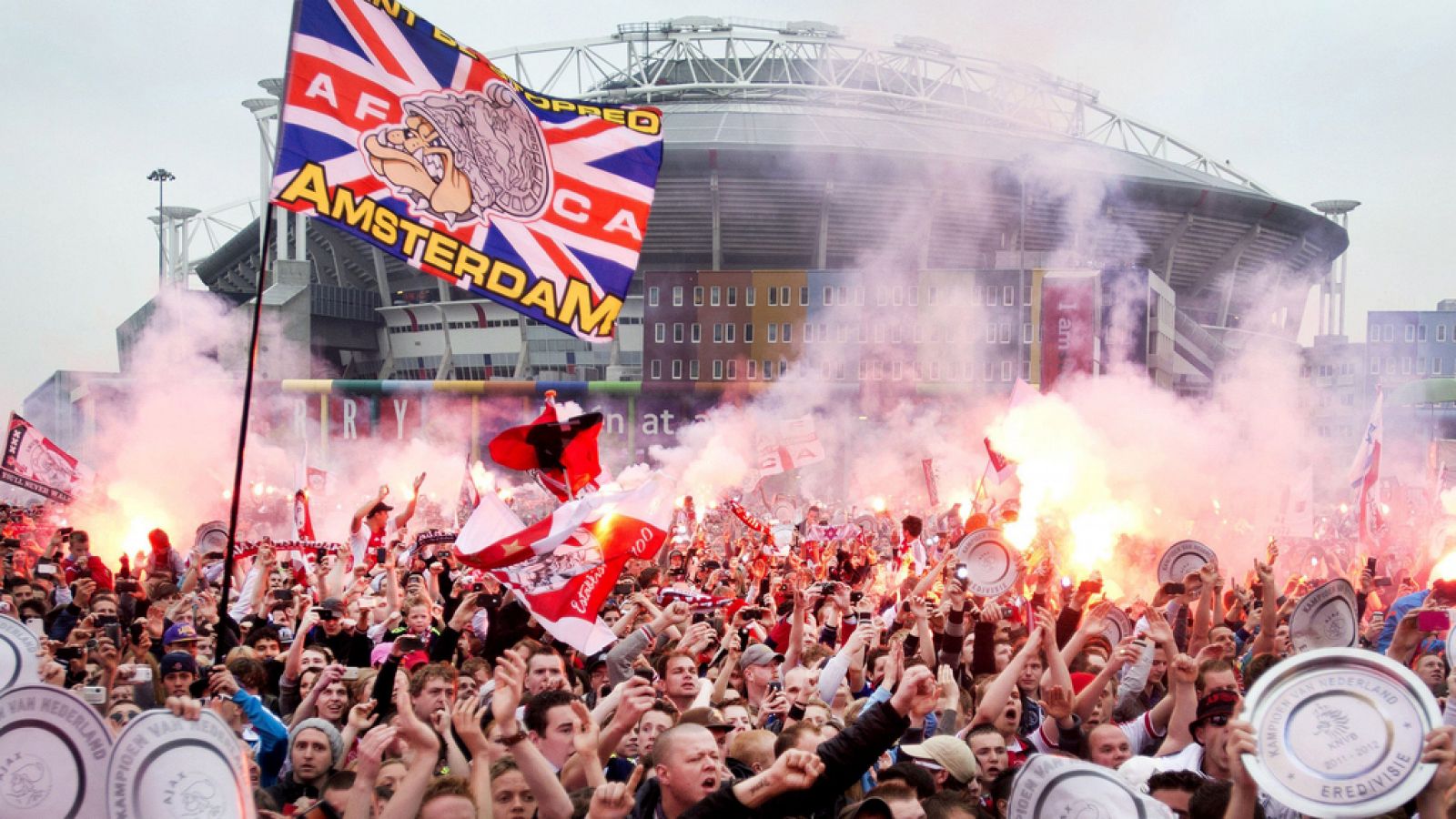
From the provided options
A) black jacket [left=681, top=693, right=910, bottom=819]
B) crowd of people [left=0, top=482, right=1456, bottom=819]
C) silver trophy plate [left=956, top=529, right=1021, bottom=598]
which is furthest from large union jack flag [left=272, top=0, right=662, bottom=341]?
black jacket [left=681, top=693, right=910, bottom=819]

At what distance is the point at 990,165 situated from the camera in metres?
57.7

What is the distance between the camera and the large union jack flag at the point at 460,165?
646 cm

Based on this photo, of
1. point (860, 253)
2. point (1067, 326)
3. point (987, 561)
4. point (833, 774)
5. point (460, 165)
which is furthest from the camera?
point (860, 253)

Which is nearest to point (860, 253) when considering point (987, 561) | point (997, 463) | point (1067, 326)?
point (1067, 326)

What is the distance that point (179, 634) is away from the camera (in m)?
7.51

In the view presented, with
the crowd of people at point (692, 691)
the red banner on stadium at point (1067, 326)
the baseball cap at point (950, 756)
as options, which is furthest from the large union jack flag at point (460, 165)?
the red banner on stadium at point (1067, 326)

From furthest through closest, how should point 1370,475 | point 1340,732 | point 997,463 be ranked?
point 997,463
point 1370,475
point 1340,732

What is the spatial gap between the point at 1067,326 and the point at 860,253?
11978 millimetres

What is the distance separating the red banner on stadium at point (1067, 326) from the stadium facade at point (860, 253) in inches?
3.8

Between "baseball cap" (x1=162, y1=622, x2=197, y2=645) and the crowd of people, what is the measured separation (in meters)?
0.02

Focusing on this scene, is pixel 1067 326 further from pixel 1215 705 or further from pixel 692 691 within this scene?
pixel 1215 705

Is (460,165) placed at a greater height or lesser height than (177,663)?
greater

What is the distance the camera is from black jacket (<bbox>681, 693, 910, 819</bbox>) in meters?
3.56

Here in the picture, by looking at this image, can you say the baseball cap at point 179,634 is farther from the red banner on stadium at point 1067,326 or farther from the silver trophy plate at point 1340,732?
the red banner on stadium at point 1067,326
